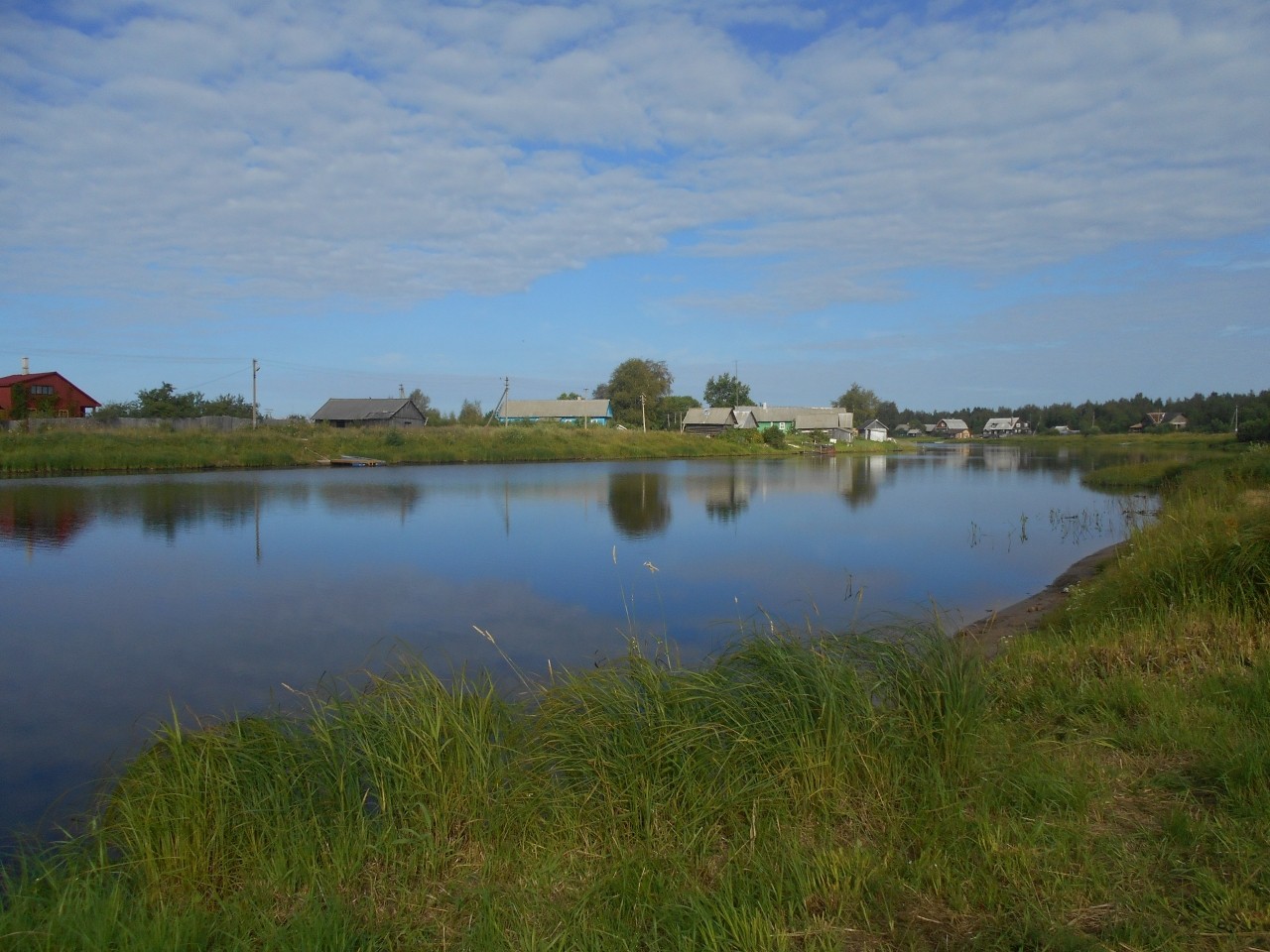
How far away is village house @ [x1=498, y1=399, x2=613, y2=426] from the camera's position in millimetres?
88500

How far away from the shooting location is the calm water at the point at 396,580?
A: 8.45 metres

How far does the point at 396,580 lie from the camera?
1434 centimetres

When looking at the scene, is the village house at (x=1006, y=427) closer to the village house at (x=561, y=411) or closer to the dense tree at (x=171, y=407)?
the village house at (x=561, y=411)

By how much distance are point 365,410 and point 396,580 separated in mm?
53208

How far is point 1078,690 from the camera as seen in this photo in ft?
18.7

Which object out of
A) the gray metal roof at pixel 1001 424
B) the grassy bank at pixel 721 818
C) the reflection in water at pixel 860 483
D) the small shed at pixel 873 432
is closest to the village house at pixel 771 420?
the small shed at pixel 873 432

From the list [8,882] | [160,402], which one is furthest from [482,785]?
[160,402]

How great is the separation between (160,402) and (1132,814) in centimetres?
6209

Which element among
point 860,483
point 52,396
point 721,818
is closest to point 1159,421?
point 860,483

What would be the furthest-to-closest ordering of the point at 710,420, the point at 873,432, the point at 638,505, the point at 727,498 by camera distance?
the point at 873,432 → the point at 710,420 → the point at 727,498 → the point at 638,505

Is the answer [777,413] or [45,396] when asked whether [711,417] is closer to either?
[777,413]

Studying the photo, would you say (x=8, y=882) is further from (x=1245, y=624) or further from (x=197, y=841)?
(x=1245, y=624)

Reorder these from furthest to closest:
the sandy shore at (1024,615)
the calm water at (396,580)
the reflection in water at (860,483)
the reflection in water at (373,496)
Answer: the reflection in water at (860,483), the reflection in water at (373,496), the sandy shore at (1024,615), the calm water at (396,580)

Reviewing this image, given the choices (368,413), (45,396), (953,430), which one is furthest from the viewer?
(953,430)
